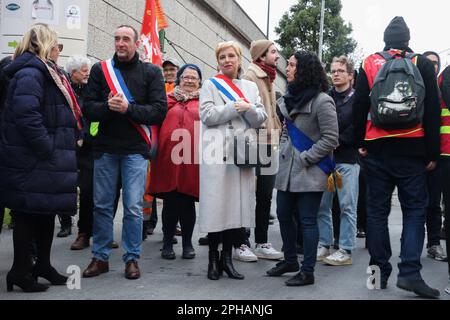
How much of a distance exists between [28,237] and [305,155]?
2.21m

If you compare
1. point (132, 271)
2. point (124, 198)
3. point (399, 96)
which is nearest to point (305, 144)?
point (399, 96)

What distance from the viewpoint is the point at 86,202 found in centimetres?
630

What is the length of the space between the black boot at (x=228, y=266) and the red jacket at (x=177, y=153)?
901mm

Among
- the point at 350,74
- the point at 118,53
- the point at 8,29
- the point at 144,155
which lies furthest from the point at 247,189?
the point at 8,29

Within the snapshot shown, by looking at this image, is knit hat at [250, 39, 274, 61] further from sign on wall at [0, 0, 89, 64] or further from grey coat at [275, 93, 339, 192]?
sign on wall at [0, 0, 89, 64]

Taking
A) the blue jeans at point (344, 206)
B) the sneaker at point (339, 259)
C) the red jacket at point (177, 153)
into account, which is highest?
the red jacket at point (177, 153)

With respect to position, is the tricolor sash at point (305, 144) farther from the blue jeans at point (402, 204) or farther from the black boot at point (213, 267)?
the black boot at point (213, 267)

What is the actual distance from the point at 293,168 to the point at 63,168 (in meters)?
1.82

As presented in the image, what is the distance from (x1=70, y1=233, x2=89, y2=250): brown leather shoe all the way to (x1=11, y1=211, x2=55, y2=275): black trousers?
4.79 feet

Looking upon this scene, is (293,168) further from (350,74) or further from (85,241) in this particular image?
(85,241)

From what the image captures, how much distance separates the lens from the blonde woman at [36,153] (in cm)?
428

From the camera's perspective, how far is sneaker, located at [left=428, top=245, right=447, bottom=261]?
6188mm

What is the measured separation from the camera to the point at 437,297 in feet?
14.4

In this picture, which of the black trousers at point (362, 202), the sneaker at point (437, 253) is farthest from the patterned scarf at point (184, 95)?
the sneaker at point (437, 253)
